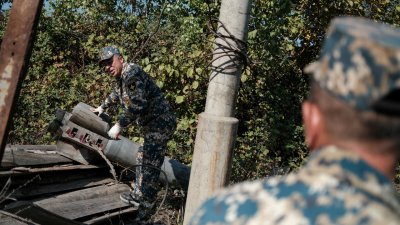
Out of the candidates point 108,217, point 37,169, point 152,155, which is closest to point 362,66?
point 108,217

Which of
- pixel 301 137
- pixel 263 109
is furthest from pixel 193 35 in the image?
pixel 301 137

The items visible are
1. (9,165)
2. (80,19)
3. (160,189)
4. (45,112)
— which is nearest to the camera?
(9,165)

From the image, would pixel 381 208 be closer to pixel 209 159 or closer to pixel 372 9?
pixel 209 159

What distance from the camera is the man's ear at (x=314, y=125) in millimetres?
1316

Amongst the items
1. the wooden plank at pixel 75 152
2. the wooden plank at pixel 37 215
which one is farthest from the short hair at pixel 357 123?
the wooden plank at pixel 75 152

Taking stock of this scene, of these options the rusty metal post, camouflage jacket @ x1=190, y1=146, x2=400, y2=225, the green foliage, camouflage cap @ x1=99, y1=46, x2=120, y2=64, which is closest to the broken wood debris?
camouflage cap @ x1=99, y1=46, x2=120, y2=64

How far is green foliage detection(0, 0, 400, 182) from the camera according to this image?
319 inches

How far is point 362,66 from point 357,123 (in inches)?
4.9

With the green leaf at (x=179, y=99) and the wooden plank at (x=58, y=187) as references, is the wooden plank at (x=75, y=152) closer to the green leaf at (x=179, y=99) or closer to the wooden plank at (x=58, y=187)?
the wooden plank at (x=58, y=187)

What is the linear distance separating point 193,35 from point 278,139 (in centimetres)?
211

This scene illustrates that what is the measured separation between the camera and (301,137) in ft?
29.3

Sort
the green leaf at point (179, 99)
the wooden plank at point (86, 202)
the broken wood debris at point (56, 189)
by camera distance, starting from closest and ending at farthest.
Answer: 1. the broken wood debris at point (56, 189)
2. the wooden plank at point (86, 202)
3. the green leaf at point (179, 99)

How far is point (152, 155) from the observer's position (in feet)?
20.7

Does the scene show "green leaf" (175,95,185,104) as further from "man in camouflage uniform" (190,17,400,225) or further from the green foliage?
"man in camouflage uniform" (190,17,400,225)
